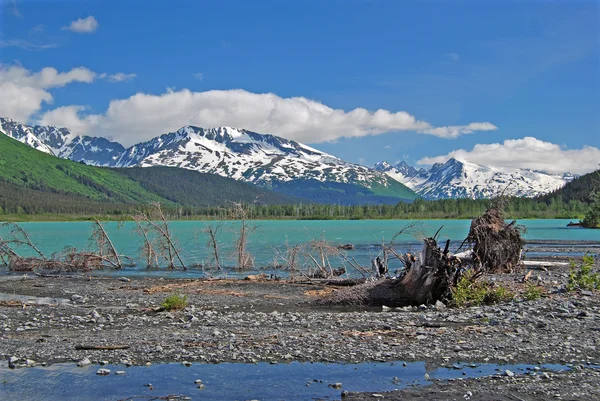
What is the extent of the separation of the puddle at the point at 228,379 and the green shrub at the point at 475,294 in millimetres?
9840

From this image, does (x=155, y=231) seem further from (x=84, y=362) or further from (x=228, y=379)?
(x=228, y=379)

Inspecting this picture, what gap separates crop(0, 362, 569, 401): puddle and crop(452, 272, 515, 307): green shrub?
9840mm

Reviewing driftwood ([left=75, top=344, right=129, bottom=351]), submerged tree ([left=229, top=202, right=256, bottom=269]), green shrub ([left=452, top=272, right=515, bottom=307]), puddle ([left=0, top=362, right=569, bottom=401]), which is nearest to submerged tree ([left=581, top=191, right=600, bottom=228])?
submerged tree ([left=229, top=202, right=256, bottom=269])

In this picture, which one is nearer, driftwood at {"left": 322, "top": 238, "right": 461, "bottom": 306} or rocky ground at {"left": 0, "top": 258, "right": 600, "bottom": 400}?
rocky ground at {"left": 0, "top": 258, "right": 600, "bottom": 400}

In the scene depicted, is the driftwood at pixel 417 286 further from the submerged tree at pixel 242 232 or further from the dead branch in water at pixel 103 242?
the dead branch in water at pixel 103 242

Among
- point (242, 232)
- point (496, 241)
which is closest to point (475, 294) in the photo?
point (496, 241)

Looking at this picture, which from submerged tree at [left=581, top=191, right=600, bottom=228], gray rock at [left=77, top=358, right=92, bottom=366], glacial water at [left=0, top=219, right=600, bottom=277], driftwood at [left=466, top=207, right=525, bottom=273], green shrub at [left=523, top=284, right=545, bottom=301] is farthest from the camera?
submerged tree at [left=581, top=191, right=600, bottom=228]

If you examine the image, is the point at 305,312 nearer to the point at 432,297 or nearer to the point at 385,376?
the point at 432,297

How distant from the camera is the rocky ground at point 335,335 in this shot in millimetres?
13422

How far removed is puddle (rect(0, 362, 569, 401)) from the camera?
1223cm

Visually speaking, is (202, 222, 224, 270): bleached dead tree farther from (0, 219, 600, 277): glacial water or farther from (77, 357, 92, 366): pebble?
(77, 357, 92, 366): pebble

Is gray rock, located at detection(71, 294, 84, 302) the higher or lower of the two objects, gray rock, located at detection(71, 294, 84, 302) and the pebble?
the lower

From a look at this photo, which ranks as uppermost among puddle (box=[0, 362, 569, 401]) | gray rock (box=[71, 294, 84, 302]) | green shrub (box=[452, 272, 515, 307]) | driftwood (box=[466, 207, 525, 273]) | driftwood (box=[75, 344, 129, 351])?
driftwood (box=[466, 207, 525, 273])

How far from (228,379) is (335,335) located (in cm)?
504
